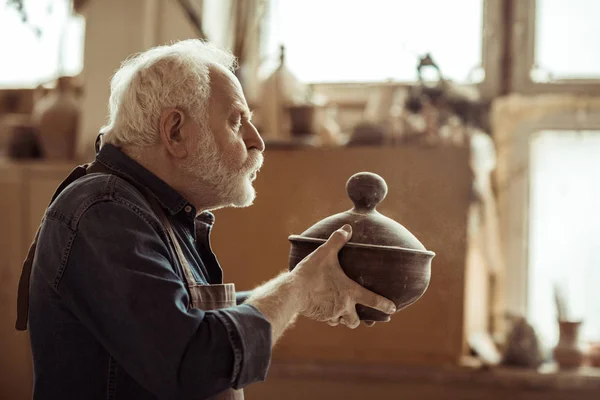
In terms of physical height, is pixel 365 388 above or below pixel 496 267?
below

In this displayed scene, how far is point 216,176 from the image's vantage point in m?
1.83

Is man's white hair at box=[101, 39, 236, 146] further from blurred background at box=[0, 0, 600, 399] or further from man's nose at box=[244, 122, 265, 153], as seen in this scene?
blurred background at box=[0, 0, 600, 399]

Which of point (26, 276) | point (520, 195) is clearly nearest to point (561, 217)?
point (520, 195)

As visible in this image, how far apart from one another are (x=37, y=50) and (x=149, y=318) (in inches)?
144

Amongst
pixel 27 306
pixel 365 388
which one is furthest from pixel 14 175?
pixel 27 306

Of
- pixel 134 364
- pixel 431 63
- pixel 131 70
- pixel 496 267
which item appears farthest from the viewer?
pixel 496 267

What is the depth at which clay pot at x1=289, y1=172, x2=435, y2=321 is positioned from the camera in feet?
5.90

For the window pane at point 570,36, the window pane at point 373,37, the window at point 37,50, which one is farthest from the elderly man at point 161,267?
the window at point 37,50

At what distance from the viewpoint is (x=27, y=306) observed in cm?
186

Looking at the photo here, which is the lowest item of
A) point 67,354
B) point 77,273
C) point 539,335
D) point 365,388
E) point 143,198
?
point 365,388

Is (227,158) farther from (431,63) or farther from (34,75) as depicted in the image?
(34,75)

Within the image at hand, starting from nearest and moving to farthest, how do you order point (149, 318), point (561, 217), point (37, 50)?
point (149, 318) → point (561, 217) → point (37, 50)

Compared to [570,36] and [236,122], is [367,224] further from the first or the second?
[570,36]

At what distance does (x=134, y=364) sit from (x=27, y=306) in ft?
1.65
